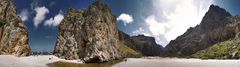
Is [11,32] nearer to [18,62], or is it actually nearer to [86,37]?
[86,37]

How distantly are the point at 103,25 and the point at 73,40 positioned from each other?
53.6ft

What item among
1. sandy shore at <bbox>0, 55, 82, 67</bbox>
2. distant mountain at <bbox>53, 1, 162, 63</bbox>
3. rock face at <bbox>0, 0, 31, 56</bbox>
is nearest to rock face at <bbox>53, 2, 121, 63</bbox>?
distant mountain at <bbox>53, 1, 162, 63</bbox>

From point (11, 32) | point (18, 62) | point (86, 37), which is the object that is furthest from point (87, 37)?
point (18, 62)

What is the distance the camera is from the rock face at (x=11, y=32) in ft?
429

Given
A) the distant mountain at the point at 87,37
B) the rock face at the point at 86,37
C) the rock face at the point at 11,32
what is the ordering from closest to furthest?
the rock face at the point at 11,32 → the distant mountain at the point at 87,37 → the rock face at the point at 86,37

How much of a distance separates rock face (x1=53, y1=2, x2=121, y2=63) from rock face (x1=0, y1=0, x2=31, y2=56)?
22.1 m

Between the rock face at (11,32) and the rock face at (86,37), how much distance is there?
22.1m

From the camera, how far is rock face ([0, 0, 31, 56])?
130875 millimetres

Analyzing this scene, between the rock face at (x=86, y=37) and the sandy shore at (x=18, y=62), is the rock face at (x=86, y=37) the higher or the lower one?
the higher one

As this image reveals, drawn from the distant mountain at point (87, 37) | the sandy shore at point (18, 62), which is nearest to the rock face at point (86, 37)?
the distant mountain at point (87, 37)

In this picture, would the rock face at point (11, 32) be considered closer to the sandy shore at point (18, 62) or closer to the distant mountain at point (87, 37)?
the sandy shore at point (18, 62)

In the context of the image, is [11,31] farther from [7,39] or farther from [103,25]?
[103,25]

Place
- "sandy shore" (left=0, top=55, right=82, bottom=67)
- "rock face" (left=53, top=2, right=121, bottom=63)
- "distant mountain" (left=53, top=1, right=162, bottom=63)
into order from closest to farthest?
"sandy shore" (left=0, top=55, right=82, bottom=67) → "distant mountain" (left=53, top=1, right=162, bottom=63) → "rock face" (left=53, top=2, right=121, bottom=63)

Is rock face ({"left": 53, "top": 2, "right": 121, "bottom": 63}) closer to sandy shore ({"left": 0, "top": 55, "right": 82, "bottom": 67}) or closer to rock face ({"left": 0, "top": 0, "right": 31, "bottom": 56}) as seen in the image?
rock face ({"left": 0, "top": 0, "right": 31, "bottom": 56})
